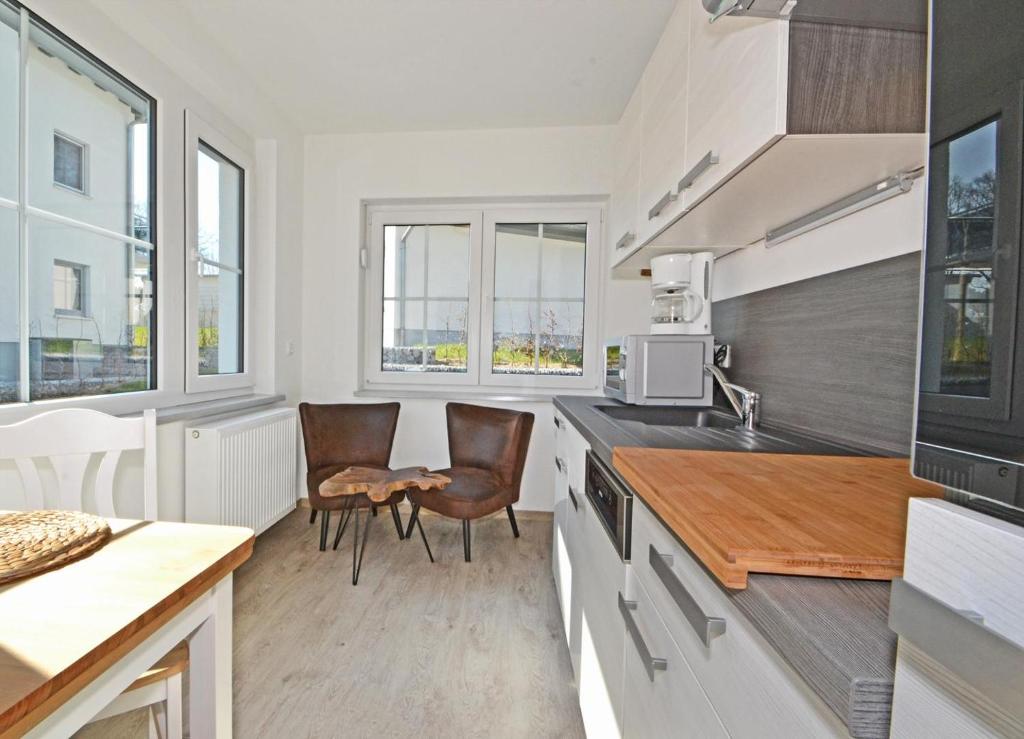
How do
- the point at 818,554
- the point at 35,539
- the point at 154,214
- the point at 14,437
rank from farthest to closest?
the point at 154,214 < the point at 14,437 < the point at 35,539 < the point at 818,554

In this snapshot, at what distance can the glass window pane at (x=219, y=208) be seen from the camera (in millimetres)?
2465

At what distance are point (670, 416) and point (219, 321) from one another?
8.28 feet

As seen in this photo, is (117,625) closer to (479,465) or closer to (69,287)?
(69,287)

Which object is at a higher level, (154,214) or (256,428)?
(154,214)

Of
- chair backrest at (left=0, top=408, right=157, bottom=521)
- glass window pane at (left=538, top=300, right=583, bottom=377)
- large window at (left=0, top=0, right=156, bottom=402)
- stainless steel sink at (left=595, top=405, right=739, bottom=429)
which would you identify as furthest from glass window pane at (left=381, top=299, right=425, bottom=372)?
chair backrest at (left=0, top=408, right=157, bottom=521)

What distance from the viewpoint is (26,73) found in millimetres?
1571

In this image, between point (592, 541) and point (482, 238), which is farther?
point (482, 238)

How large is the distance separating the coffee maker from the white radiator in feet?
7.21

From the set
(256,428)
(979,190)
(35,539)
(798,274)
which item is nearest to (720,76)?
(798,274)

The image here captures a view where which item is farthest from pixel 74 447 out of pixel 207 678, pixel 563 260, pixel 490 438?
pixel 563 260

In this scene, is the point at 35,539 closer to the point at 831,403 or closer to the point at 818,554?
the point at 818,554

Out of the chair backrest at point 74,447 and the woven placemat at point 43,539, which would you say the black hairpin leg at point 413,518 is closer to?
the chair backrest at point 74,447

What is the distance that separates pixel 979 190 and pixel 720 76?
1.12m

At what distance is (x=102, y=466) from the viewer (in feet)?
4.09
